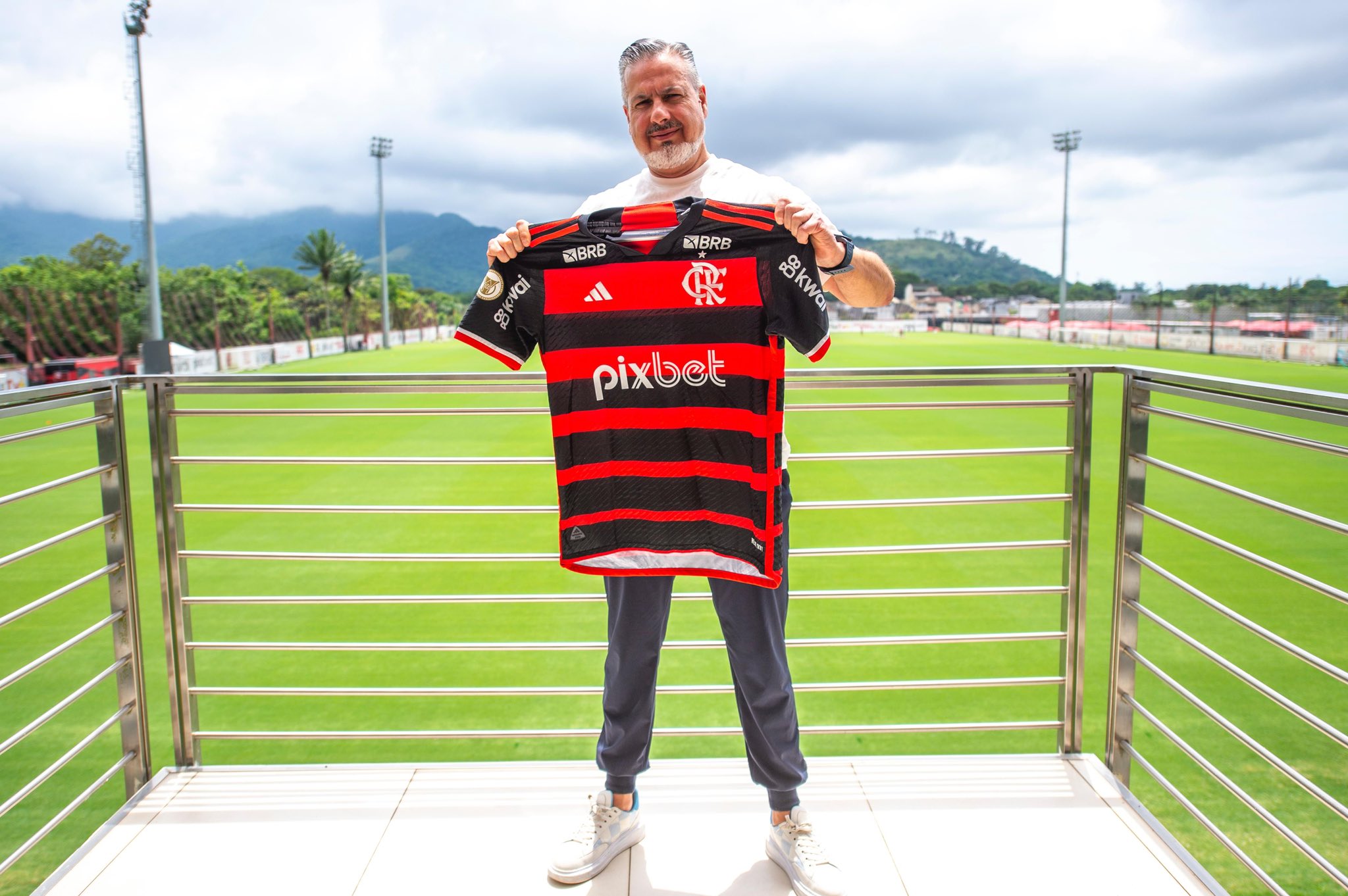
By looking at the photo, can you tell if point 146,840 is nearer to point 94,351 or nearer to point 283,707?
point 283,707

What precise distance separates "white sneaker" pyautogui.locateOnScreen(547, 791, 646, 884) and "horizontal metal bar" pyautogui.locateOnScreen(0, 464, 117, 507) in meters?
1.23

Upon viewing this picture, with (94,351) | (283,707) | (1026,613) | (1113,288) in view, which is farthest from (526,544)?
(1113,288)

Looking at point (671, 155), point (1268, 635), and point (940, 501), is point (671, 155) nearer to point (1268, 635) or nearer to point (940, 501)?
→ point (940, 501)

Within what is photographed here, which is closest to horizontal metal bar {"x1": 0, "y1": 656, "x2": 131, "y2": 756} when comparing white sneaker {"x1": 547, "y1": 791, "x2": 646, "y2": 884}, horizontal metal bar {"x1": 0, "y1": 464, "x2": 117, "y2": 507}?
horizontal metal bar {"x1": 0, "y1": 464, "x2": 117, "y2": 507}

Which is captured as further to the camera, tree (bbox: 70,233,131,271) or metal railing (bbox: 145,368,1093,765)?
tree (bbox: 70,233,131,271)

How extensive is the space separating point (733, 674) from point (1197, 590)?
1.08 m

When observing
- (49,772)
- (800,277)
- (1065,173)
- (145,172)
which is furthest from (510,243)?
(1065,173)

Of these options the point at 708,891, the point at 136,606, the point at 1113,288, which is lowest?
the point at 708,891

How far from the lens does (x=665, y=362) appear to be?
1658mm

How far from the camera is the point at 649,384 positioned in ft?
5.49

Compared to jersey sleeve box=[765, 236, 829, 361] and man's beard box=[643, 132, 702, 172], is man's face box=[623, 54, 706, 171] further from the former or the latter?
jersey sleeve box=[765, 236, 829, 361]

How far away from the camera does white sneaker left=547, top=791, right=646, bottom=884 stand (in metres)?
1.77

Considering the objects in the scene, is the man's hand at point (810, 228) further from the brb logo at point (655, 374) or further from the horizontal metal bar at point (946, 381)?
the horizontal metal bar at point (946, 381)

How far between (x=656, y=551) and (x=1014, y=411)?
14.3 metres
